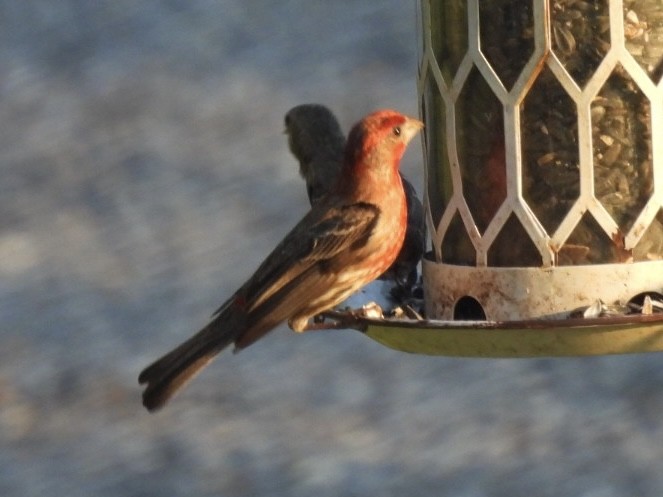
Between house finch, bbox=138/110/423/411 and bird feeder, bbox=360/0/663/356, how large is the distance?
1.20 ft

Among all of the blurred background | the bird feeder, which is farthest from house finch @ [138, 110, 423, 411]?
the blurred background

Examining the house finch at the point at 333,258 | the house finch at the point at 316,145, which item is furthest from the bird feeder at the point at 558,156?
the house finch at the point at 316,145

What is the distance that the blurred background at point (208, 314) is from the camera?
949 centimetres

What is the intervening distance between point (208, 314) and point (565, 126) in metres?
5.29

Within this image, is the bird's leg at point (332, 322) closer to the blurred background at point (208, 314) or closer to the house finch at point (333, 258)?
the house finch at point (333, 258)

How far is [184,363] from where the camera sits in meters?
5.49

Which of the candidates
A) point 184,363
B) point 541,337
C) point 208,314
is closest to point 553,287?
point 541,337

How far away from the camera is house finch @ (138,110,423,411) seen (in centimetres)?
541

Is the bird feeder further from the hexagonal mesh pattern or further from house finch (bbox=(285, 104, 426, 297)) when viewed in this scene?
house finch (bbox=(285, 104, 426, 297))

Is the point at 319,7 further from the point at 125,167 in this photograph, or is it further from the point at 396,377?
the point at 396,377

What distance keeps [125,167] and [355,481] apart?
8.54ft

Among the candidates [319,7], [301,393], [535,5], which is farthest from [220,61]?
[535,5]

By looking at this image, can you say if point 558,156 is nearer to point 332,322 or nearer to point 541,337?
point 541,337

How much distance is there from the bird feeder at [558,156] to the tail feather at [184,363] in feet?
2.09
